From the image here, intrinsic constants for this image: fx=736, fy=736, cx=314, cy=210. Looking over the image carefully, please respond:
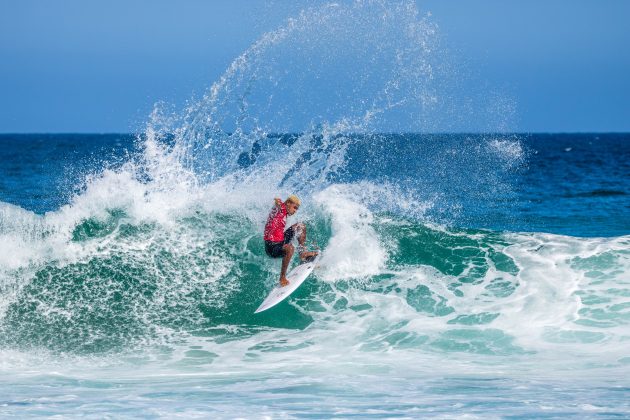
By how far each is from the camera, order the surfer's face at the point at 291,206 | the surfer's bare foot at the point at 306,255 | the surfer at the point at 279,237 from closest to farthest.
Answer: the surfer's face at the point at 291,206 < the surfer at the point at 279,237 < the surfer's bare foot at the point at 306,255

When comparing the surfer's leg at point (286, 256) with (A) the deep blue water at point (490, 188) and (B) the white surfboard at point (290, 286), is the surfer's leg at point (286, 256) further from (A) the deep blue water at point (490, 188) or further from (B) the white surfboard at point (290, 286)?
(A) the deep blue water at point (490, 188)

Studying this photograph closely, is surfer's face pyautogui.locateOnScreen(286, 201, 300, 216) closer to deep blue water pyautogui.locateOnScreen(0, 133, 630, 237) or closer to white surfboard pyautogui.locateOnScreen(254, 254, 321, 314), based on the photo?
white surfboard pyautogui.locateOnScreen(254, 254, 321, 314)

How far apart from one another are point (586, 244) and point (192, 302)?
723cm

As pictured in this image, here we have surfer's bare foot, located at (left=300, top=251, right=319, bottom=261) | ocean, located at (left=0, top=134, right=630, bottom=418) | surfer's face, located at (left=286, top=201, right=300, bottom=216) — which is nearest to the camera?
ocean, located at (left=0, top=134, right=630, bottom=418)

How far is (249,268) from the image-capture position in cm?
1271

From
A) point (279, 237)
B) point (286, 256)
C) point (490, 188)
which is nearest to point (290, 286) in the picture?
point (286, 256)

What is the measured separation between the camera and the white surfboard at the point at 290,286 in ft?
36.3

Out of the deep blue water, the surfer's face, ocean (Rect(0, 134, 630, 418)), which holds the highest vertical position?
the deep blue water

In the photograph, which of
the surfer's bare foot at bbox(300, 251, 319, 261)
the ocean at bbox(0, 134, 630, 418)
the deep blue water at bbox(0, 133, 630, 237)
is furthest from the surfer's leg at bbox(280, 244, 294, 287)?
the deep blue water at bbox(0, 133, 630, 237)

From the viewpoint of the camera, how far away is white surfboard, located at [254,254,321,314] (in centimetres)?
1107

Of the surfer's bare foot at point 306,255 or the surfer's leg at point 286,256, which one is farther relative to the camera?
the surfer's bare foot at point 306,255

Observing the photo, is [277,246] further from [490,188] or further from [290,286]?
[490,188]

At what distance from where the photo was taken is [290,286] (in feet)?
36.7

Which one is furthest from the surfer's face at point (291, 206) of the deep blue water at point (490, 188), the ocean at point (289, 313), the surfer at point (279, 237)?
the deep blue water at point (490, 188)
